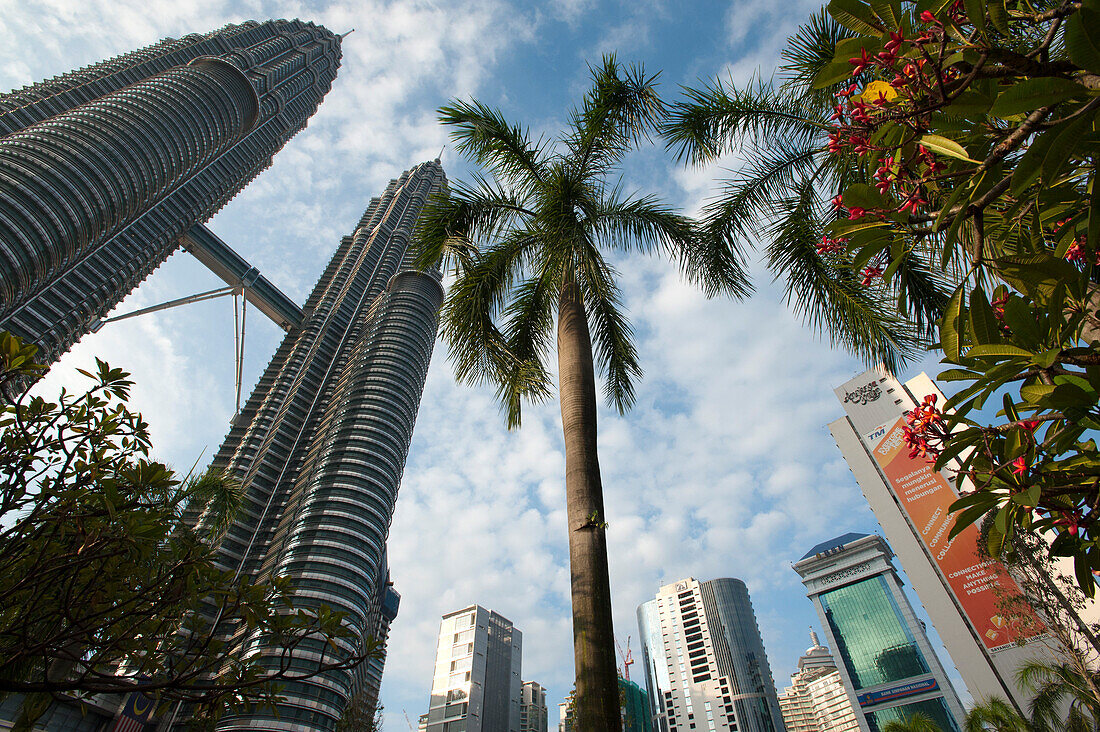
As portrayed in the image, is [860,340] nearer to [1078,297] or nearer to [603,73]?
[1078,297]

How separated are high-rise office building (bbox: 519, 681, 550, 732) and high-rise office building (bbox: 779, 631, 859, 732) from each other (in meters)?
73.6

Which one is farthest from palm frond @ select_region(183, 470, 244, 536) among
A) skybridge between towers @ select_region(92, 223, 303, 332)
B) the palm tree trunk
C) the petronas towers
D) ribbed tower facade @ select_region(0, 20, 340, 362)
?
skybridge between towers @ select_region(92, 223, 303, 332)

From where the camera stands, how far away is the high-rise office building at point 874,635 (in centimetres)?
8988

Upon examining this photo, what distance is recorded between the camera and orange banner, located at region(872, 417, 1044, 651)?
171 feet

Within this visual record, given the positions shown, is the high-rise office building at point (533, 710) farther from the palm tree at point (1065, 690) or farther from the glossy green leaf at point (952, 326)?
the glossy green leaf at point (952, 326)

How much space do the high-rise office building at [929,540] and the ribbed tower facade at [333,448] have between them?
5877 cm

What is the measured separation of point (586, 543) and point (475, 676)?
10742 centimetres

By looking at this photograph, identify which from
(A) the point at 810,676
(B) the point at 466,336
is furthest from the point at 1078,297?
(A) the point at 810,676

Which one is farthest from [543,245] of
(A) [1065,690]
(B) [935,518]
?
(B) [935,518]

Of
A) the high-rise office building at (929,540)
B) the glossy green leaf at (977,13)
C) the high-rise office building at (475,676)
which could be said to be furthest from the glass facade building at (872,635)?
the glossy green leaf at (977,13)

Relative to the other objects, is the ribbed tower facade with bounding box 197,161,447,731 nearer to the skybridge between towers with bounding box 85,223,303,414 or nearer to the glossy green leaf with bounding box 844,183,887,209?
the skybridge between towers with bounding box 85,223,303,414

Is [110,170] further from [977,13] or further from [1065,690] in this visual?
[1065,690]

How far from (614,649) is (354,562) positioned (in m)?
72.1

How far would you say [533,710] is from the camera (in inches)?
4619
